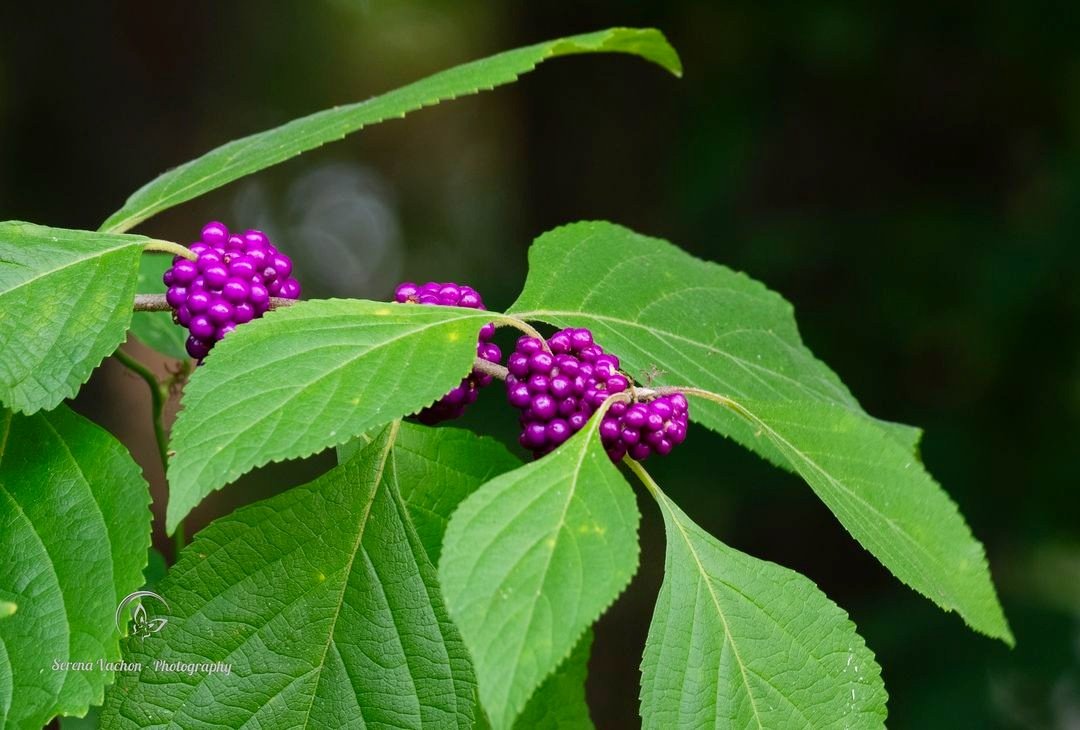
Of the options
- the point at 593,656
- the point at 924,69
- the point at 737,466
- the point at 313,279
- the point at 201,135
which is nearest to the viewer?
the point at 737,466

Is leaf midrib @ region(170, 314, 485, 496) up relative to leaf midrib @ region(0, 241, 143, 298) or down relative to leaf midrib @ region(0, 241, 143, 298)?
down

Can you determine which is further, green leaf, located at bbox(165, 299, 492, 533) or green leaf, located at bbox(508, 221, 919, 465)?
green leaf, located at bbox(508, 221, 919, 465)

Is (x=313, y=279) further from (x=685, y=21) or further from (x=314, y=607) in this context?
(x=314, y=607)

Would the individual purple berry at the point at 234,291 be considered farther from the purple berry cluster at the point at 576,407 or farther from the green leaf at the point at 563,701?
the green leaf at the point at 563,701

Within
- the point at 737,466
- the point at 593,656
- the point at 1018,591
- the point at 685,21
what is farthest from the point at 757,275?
the point at 593,656

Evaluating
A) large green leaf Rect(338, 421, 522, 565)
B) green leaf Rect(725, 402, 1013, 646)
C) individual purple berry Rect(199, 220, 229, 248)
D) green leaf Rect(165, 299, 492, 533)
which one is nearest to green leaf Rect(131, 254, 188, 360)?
individual purple berry Rect(199, 220, 229, 248)

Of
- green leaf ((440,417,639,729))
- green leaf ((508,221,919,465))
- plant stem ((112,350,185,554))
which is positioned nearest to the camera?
green leaf ((440,417,639,729))

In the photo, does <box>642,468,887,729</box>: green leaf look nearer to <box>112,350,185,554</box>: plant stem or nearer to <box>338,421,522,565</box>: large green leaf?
<box>338,421,522,565</box>: large green leaf
